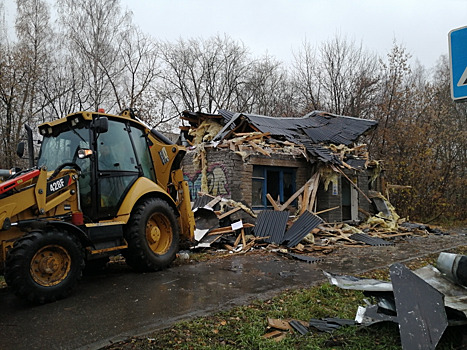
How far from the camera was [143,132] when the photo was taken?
753cm

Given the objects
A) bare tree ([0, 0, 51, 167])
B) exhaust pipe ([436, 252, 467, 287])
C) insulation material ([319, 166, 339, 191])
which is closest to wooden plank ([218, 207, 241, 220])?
insulation material ([319, 166, 339, 191])

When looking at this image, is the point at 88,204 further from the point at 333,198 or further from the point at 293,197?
the point at 333,198

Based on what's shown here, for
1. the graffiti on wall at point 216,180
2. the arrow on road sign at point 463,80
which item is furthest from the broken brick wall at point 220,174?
the arrow on road sign at point 463,80

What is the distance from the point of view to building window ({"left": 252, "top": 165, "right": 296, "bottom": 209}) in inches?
523

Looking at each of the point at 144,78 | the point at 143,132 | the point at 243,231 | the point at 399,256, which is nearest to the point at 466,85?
the point at 143,132

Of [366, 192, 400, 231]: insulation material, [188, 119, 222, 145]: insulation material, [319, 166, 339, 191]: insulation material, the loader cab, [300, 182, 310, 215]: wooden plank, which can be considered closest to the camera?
the loader cab

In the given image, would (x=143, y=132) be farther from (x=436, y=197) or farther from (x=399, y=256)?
(x=436, y=197)

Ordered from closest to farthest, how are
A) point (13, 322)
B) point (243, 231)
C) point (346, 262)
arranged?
1. point (13, 322)
2. point (346, 262)
3. point (243, 231)

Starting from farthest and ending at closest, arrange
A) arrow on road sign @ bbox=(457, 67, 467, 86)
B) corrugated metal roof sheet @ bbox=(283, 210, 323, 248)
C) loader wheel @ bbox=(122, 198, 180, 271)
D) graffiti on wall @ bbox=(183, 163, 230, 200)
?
graffiti on wall @ bbox=(183, 163, 230, 200) → corrugated metal roof sheet @ bbox=(283, 210, 323, 248) → loader wheel @ bbox=(122, 198, 180, 271) → arrow on road sign @ bbox=(457, 67, 467, 86)

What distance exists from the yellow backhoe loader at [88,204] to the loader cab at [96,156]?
0.02m

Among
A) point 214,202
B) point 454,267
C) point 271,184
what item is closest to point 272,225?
point 214,202

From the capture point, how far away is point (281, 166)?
539 inches

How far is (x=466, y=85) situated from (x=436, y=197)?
2031 cm

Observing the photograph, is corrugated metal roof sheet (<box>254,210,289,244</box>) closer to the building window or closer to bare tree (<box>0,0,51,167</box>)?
the building window
